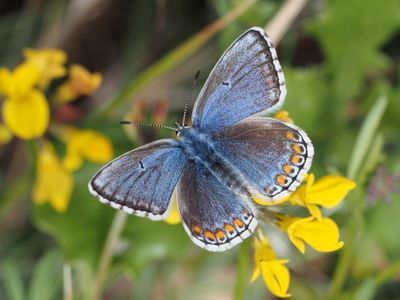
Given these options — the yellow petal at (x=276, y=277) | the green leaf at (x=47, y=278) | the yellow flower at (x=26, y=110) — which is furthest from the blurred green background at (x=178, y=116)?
the yellow petal at (x=276, y=277)

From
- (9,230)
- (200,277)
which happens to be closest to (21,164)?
(9,230)

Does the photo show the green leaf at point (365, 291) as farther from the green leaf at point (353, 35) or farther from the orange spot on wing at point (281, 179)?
the green leaf at point (353, 35)

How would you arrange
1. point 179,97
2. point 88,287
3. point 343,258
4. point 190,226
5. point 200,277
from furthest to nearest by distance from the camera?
point 179,97
point 200,277
point 88,287
point 343,258
point 190,226

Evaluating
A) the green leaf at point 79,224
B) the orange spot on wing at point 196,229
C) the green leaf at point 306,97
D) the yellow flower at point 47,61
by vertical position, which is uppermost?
the yellow flower at point 47,61

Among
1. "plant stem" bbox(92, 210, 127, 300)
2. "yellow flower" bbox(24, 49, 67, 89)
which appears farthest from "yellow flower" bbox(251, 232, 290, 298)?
"yellow flower" bbox(24, 49, 67, 89)

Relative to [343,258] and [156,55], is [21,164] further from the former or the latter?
[343,258]

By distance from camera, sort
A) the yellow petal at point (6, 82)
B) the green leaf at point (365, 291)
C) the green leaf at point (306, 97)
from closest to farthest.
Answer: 1. the green leaf at point (365, 291)
2. the yellow petal at point (6, 82)
3. the green leaf at point (306, 97)

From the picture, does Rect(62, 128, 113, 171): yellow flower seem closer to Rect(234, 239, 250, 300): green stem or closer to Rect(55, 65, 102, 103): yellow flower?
Rect(55, 65, 102, 103): yellow flower

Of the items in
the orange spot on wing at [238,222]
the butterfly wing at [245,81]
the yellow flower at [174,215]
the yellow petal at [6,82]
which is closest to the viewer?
the orange spot on wing at [238,222]
